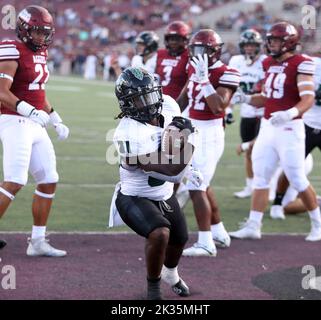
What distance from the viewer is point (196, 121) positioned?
20.7ft

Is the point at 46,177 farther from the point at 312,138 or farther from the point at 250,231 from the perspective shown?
the point at 312,138

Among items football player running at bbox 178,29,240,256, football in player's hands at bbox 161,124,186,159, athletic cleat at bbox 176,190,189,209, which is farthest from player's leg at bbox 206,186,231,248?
football in player's hands at bbox 161,124,186,159

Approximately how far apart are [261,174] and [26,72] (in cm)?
230

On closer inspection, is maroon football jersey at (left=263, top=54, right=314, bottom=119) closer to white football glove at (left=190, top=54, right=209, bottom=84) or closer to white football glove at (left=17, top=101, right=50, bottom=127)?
white football glove at (left=190, top=54, right=209, bottom=84)

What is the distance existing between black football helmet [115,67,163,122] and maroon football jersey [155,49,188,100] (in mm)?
2832

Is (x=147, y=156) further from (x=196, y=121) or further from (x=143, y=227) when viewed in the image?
(x=196, y=121)

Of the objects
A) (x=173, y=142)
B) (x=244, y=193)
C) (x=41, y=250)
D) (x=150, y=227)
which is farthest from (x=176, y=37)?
(x=150, y=227)

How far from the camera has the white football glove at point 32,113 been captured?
5496 millimetres

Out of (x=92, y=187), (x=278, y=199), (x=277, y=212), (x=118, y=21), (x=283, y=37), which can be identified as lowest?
(x=118, y=21)

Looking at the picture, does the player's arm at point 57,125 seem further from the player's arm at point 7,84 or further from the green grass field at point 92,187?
the green grass field at point 92,187

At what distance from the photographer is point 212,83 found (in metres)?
6.20

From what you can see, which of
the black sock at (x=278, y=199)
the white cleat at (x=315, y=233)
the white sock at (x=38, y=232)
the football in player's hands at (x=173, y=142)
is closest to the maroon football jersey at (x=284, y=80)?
the white cleat at (x=315, y=233)

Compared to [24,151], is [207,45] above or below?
above
